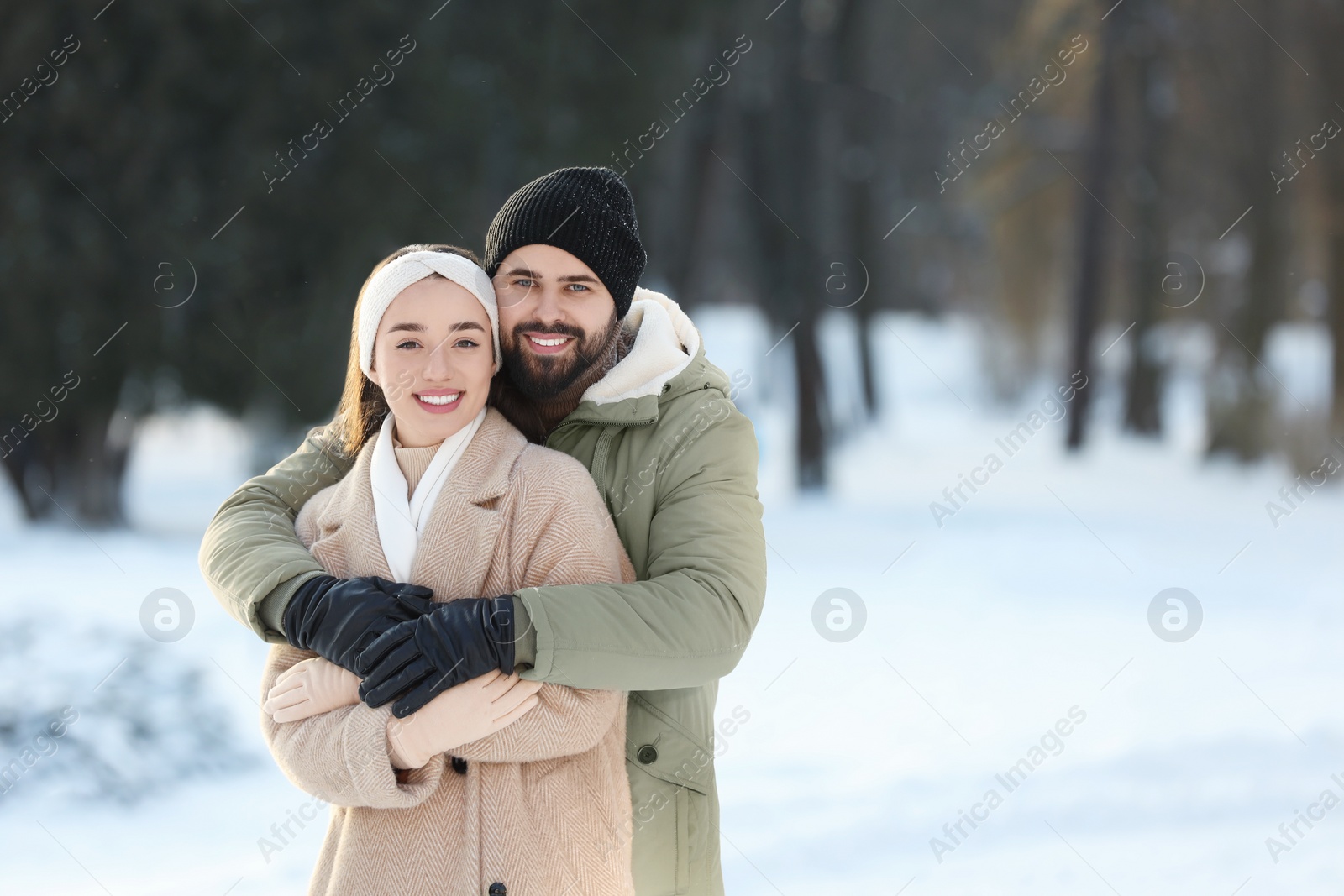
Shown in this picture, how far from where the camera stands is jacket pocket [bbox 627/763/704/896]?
6.98ft

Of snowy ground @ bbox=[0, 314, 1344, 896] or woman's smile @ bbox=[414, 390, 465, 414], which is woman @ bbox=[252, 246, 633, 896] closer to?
woman's smile @ bbox=[414, 390, 465, 414]

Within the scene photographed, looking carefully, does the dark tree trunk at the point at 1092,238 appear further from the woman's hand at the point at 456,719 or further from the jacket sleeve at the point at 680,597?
the woman's hand at the point at 456,719

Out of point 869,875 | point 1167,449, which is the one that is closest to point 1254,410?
point 1167,449

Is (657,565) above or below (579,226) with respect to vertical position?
below

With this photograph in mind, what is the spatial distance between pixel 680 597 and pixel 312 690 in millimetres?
607

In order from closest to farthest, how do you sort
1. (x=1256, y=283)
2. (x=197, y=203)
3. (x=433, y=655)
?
(x=433, y=655)
(x=197, y=203)
(x=1256, y=283)

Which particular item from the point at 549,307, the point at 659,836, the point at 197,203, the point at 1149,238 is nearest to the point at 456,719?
the point at 659,836

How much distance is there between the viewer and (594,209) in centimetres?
228

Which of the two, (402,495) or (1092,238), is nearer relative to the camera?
(402,495)

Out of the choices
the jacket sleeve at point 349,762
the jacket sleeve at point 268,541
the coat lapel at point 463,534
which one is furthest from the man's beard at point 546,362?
the jacket sleeve at point 349,762

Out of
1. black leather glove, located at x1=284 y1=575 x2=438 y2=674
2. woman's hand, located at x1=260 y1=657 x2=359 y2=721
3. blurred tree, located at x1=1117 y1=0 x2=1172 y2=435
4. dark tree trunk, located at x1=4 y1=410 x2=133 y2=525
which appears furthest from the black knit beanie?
blurred tree, located at x1=1117 y1=0 x2=1172 y2=435

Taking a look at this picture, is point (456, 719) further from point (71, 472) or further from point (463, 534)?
point (71, 472)

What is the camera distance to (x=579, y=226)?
224 centimetres

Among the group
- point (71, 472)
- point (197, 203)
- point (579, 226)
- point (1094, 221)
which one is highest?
point (1094, 221)
